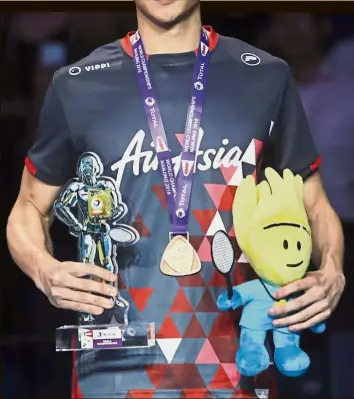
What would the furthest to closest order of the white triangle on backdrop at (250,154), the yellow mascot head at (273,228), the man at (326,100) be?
the man at (326,100)
the white triangle on backdrop at (250,154)
the yellow mascot head at (273,228)

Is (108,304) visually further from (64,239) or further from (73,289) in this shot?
(64,239)

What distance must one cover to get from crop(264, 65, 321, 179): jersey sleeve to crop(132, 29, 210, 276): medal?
190mm

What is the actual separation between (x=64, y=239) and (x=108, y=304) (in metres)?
0.21

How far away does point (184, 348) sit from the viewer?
74.9 inches

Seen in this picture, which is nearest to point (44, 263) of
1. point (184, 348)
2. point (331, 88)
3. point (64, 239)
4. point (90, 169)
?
point (64, 239)

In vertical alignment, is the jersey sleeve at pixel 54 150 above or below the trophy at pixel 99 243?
above

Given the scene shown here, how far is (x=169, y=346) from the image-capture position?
191 cm

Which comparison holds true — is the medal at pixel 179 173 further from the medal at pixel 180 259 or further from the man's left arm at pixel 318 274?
the man's left arm at pixel 318 274

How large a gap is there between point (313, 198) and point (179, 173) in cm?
35

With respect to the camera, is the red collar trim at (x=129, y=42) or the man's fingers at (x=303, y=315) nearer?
the man's fingers at (x=303, y=315)

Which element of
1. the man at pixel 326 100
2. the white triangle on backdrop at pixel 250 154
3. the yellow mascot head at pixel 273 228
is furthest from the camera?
the man at pixel 326 100

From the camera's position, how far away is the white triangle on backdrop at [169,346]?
1.91 m

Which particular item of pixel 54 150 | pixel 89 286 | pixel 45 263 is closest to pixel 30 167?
pixel 54 150

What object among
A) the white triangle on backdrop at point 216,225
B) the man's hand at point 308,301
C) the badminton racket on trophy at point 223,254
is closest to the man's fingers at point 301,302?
the man's hand at point 308,301
